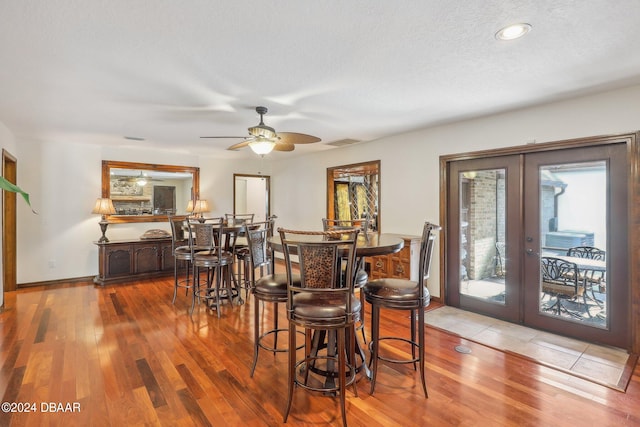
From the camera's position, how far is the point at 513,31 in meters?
2.06

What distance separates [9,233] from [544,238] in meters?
7.35

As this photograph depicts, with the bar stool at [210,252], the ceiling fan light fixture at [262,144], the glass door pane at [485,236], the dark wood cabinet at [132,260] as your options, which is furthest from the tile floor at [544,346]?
the dark wood cabinet at [132,260]

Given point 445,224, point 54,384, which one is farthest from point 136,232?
point 445,224

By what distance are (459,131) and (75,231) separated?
250 inches

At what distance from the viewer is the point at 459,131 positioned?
416 cm

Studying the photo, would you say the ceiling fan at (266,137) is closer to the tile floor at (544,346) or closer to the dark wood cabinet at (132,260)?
the tile floor at (544,346)

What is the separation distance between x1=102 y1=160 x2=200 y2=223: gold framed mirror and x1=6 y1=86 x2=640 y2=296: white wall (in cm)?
14

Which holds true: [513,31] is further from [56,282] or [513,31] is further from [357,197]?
[56,282]

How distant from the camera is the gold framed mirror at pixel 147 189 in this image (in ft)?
19.3

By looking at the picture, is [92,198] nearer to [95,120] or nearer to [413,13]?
[95,120]

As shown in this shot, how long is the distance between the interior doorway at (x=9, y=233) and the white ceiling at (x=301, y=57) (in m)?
1.51

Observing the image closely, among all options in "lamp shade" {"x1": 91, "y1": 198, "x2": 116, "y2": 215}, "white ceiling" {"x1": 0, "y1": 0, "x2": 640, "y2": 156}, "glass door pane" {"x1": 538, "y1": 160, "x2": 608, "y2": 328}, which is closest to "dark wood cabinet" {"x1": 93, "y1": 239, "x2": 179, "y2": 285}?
"lamp shade" {"x1": 91, "y1": 198, "x2": 116, "y2": 215}

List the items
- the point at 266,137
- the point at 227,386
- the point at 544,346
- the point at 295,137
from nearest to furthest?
the point at 227,386 < the point at 544,346 < the point at 266,137 < the point at 295,137

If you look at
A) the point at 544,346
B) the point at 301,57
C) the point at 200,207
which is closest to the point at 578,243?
the point at 544,346
